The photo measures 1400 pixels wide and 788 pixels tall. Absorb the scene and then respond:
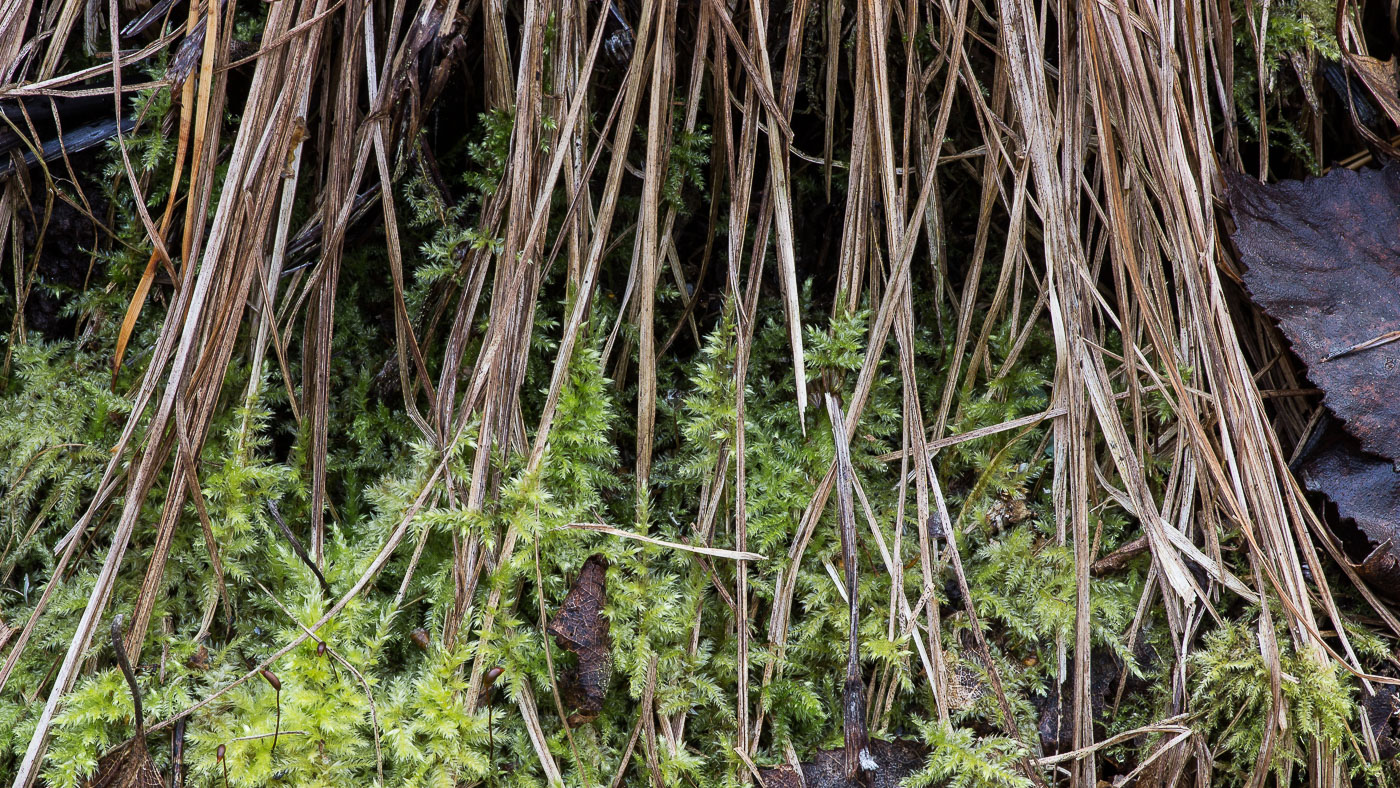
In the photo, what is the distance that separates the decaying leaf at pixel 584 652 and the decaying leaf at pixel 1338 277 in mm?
1312

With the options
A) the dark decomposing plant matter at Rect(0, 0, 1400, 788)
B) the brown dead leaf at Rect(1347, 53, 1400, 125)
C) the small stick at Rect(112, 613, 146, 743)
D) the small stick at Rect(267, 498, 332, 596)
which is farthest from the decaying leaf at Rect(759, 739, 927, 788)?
the brown dead leaf at Rect(1347, 53, 1400, 125)

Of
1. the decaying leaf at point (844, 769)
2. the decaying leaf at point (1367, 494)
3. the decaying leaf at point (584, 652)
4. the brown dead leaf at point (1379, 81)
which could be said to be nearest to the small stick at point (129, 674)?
the decaying leaf at point (584, 652)

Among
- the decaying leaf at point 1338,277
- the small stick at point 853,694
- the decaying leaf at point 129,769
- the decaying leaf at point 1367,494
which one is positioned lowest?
the decaying leaf at point 129,769

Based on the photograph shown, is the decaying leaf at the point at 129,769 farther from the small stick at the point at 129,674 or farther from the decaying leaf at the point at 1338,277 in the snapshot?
the decaying leaf at the point at 1338,277

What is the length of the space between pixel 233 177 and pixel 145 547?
25.8 inches

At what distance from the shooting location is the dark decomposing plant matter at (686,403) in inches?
49.6

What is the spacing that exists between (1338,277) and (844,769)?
1.28 m

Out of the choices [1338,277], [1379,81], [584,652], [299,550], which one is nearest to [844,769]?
[584,652]

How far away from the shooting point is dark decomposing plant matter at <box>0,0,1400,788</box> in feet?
4.13

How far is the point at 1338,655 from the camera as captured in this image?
129 cm

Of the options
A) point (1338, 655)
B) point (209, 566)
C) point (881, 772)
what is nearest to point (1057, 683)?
point (881, 772)

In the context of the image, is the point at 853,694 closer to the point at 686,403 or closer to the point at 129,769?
the point at 686,403

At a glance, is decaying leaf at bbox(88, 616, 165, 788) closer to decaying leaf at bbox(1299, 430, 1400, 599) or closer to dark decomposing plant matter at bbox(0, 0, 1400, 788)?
dark decomposing plant matter at bbox(0, 0, 1400, 788)

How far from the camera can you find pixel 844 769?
4.11 ft
